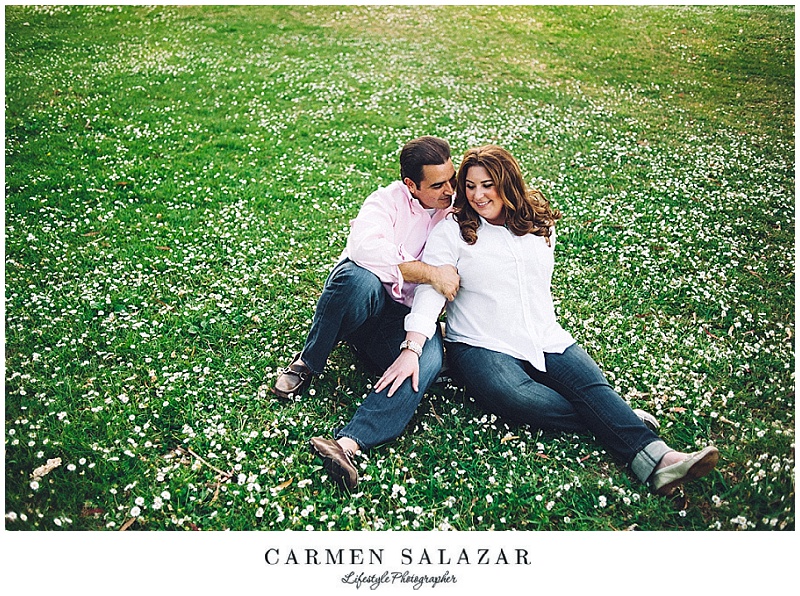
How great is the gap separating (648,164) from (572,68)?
14.3 feet

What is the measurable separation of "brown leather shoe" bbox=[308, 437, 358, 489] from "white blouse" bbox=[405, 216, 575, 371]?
92 cm

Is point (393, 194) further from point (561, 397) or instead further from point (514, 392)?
point (561, 397)

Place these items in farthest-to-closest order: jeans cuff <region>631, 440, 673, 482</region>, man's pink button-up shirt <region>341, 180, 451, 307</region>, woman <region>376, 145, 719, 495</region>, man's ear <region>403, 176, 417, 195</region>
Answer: man's ear <region>403, 176, 417, 195</region>, man's pink button-up shirt <region>341, 180, 451, 307</region>, woman <region>376, 145, 719, 495</region>, jeans cuff <region>631, 440, 673, 482</region>

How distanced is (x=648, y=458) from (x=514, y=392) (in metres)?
0.88

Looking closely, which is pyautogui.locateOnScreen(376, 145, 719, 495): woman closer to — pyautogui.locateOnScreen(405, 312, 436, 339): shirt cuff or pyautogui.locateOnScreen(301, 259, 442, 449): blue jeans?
pyautogui.locateOnScreen(405, 312, 436, 339): shirt cuff

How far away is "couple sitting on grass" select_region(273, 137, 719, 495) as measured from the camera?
3895 mm

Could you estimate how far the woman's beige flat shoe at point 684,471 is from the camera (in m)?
3.44

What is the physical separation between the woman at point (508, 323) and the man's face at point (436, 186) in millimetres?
163

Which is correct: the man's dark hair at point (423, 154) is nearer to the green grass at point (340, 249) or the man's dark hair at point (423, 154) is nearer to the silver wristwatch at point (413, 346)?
the silver wristwatch at point (413, 346)

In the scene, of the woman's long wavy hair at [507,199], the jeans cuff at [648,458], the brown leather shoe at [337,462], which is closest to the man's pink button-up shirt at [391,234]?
the woman's long wavy hair at [507,199]

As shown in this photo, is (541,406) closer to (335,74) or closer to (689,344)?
(689,344)
